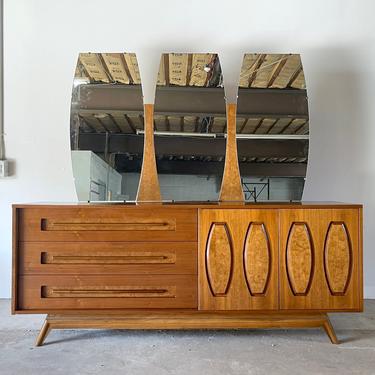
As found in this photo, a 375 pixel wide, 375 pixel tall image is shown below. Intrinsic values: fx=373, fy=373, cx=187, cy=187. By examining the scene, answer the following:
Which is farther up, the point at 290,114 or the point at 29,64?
the point at 29,64

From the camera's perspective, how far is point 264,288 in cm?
183

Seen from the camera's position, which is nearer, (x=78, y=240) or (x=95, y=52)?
(x=78, y=240)

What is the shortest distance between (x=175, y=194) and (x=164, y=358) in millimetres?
934

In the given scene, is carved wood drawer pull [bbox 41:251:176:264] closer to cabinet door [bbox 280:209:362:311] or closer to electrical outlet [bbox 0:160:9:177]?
cabinet door [bbox 280:209:362:311]

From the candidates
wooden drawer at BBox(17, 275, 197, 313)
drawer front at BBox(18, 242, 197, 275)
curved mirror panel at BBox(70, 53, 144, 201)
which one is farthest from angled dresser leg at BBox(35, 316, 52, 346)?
curved mirror panel at BBox(70, 53, 144, 201)

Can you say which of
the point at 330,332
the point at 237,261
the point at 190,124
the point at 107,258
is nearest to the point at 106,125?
the point at 190,124

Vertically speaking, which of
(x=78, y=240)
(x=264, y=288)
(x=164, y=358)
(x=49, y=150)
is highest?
(x=49, y=150)

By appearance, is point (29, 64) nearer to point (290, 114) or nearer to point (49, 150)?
point (49, 150)

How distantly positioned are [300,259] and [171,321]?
2.31ft

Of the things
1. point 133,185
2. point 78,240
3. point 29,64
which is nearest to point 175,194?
point 133,185

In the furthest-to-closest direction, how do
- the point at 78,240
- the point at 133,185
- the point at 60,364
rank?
the point at 133,185
the point at 78,240
the point at 60,364

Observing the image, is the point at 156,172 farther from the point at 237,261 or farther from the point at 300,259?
the point at 300,259

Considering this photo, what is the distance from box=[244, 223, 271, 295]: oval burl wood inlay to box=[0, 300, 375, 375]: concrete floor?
30 centimetres

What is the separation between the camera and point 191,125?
91.2 inches
